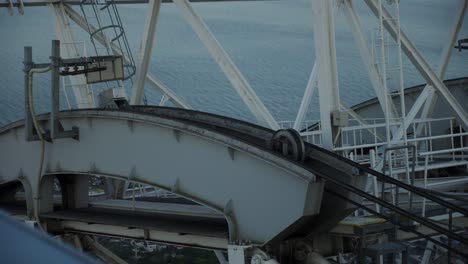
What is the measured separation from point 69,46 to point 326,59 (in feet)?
23.8

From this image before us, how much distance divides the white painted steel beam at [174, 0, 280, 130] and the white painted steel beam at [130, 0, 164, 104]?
2.42 feet

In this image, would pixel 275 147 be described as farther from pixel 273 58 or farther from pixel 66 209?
pixel 273 58

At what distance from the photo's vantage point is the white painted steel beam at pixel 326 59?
1002 cm

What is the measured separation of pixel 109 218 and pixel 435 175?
26.1 ft

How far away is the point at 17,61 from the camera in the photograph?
115 ft

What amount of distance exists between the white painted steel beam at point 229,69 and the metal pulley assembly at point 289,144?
2.53 m

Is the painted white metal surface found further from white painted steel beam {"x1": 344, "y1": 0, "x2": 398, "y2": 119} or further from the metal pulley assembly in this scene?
white painted steel beam {"x1": 344, "y1": 0, "x2": 398, "y2": 119}

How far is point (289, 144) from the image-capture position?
8945mm

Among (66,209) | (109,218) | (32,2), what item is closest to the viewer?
(109,218)

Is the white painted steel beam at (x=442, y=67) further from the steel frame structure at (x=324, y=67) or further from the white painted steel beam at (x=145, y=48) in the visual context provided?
the white painted steel beam at (x=145, y=48)

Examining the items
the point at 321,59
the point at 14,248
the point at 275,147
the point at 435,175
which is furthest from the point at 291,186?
the point at 435,175

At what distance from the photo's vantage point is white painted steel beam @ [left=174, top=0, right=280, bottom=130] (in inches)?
456

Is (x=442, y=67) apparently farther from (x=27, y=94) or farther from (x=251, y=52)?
(x=251, y=52)

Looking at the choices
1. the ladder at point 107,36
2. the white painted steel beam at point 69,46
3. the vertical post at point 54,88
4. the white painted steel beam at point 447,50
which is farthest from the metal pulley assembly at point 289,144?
the white painted steel beam at point 69,46
